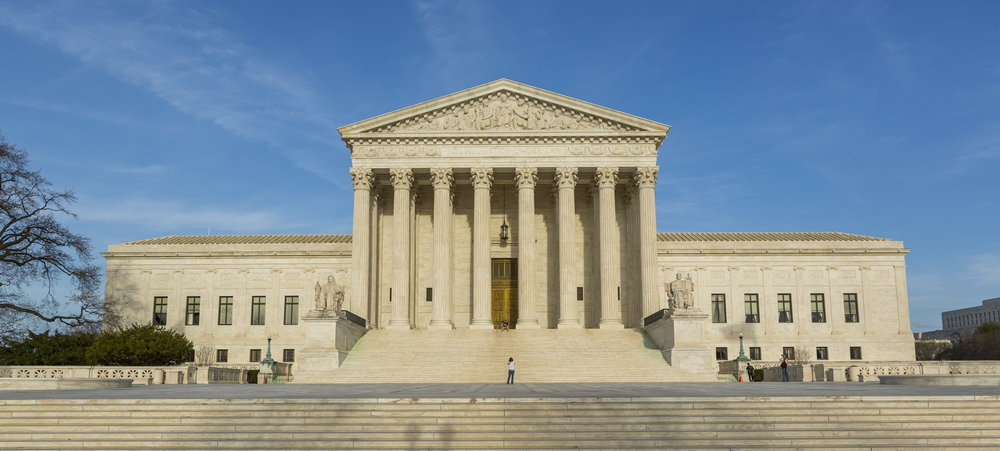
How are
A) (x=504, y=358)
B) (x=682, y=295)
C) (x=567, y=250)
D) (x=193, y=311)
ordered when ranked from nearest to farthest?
1. (x=504, y=358)
2. (x=682, y=295)
3. (x=567, y=250)
4. (x=193, y=311)

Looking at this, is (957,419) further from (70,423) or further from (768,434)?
(70,423)

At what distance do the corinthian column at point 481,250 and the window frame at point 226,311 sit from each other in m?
19.7

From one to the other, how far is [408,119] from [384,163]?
3.18 m

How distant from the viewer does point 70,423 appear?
17.2 m

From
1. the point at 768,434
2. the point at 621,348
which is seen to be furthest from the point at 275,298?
the point at 768,434

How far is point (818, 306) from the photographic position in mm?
55594

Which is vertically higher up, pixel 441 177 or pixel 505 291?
pixel 441 177

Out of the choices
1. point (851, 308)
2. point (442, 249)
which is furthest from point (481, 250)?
point (851, 308)

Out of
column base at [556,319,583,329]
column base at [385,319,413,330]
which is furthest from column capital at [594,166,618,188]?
column base at [385,319,413,330]

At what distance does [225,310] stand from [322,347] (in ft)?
68.5

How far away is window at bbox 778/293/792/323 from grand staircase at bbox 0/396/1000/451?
39.2 m

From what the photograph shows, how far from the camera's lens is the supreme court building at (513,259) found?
47531 mm

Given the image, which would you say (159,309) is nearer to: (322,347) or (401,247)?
(401,247)

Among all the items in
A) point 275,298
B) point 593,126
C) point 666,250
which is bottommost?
point 275,298
